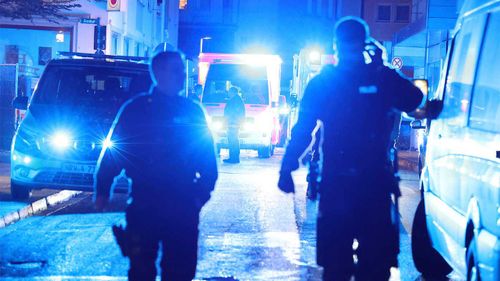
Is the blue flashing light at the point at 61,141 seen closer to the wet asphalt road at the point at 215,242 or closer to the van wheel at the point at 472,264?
the wet asphalt road at the point at 215,242

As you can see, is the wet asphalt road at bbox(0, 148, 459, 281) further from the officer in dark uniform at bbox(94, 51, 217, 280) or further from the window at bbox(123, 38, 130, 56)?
the window at bbox(123, 38, 130, 56)

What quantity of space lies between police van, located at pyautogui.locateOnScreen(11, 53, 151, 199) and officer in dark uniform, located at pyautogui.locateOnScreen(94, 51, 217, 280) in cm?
641

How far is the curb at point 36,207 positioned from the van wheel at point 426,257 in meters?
5.16

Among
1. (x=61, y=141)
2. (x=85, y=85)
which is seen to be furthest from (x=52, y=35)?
(x=61, y=141)

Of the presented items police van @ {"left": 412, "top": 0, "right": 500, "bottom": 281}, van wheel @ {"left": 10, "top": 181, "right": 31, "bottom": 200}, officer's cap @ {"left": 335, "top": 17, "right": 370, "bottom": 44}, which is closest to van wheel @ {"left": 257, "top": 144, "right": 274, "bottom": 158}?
van wheel @ {"left": 10, "top": 181, "right": 31, "bottom": 200}

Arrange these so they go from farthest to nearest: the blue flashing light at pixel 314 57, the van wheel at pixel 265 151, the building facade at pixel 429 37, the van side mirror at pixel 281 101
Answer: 1. the building facade at pixel 429 37
2. the van side mirror at pixel 281 101
3. the blue flashing light at pixel 314 57
4. the van wheel at pixel 265 151

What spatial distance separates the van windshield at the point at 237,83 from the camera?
80.3 feet

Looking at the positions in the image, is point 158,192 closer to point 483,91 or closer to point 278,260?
point 483,91

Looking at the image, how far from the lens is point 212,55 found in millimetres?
25016

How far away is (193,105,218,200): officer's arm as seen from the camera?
5.10m

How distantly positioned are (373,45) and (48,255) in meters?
4.77

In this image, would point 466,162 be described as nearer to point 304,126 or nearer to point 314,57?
point 304,126

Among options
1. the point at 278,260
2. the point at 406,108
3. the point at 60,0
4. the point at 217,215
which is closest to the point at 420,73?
the point at 60,0

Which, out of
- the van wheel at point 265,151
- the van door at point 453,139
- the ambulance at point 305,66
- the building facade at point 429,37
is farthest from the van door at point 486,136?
the building facade at point 429,37
